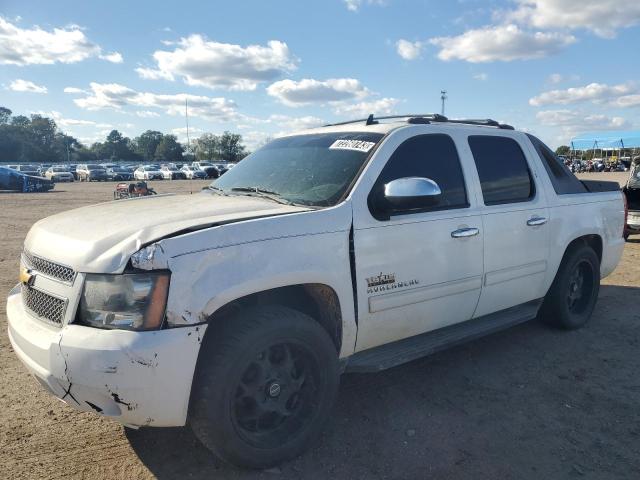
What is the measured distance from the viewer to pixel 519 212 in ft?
13.6

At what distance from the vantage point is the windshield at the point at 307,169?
3326mm

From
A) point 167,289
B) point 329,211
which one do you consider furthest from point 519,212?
point 167,289

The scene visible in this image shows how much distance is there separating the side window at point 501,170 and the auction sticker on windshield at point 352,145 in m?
0.99

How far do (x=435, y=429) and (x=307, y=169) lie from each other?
192 cm

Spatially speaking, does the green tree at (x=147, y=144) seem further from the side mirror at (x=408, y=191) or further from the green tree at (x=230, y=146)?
the side mirror at (x=408, y=191)

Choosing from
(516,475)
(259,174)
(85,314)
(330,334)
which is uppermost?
(259,174)

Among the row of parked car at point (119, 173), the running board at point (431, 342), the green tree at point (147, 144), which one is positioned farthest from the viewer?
the green tree at point (147, 144)

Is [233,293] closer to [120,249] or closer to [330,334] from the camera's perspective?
[120,249]

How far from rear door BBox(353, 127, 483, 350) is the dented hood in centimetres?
55

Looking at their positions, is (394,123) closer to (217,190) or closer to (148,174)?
(217,190)

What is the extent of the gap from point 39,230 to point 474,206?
2.93m

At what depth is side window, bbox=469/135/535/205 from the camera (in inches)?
159

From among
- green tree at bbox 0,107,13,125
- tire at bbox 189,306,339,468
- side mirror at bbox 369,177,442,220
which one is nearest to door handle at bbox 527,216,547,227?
side mirror at bbox 369,177,442,220

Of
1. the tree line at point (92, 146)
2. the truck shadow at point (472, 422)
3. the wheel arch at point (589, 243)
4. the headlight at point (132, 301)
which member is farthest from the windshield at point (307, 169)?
the tree line at point (92, 146)
